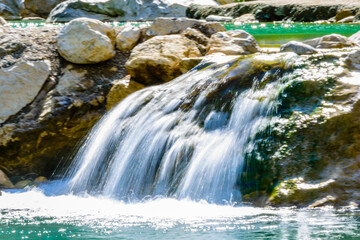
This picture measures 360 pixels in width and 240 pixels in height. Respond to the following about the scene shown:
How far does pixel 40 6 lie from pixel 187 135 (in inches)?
1258

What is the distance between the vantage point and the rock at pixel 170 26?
718 centimetres

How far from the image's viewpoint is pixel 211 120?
4594 millimetres

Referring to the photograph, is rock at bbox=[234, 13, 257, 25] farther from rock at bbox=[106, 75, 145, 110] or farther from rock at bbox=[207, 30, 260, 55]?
rock at bbox=[106, 75, 145, 110]

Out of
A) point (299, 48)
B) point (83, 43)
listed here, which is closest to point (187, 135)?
point (299, 48)

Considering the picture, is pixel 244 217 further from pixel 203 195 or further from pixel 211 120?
pixel 211 120

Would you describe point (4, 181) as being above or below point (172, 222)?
above

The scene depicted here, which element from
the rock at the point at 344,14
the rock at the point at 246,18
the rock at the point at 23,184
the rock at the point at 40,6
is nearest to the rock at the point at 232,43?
the rock at the point at 23,184

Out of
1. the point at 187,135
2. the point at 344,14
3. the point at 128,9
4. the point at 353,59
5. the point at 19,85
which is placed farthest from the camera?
the point at 128,9

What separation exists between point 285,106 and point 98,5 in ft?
85.1

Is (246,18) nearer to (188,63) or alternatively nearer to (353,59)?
(188,63)

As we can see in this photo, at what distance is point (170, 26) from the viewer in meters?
7.27

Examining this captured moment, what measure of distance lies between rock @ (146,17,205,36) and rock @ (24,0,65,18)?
1134 inches

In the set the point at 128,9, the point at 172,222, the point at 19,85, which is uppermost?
the point at 128,9

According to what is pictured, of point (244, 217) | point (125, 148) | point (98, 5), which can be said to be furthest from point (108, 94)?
point (98, 5)
